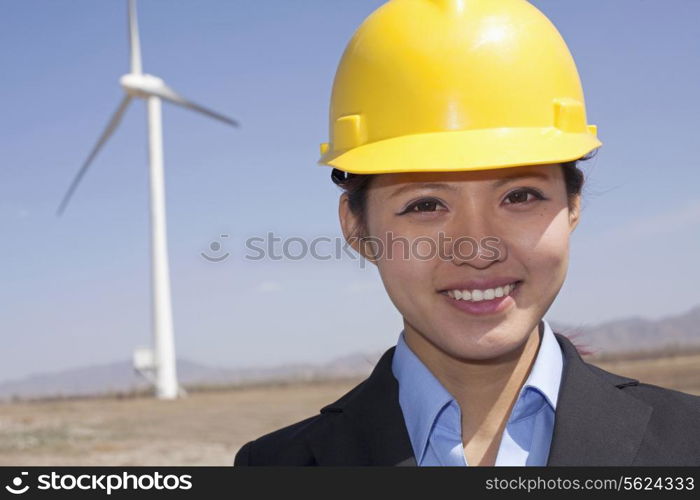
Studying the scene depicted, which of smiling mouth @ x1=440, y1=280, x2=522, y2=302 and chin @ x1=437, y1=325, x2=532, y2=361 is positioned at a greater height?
smiling mouth @ x1=440, y1=280, x2=522, y2=302

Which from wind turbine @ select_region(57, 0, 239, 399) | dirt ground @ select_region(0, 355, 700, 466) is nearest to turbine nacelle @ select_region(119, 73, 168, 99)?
wind turbine @ select_region(57, 0, 239, 399)

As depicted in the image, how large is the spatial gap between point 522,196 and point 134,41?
3854cm

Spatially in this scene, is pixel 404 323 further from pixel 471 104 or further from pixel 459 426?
pixel 471 104

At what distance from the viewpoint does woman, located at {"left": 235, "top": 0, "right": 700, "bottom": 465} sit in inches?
130

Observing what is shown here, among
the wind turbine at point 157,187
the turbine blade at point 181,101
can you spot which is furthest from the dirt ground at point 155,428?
the turbine blade at point 181,101

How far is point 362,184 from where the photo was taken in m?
3.95

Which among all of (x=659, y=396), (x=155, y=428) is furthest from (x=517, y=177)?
(x=155, y=428)

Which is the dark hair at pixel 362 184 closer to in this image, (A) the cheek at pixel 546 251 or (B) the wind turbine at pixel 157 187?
(A) the cheek at pixel 546 251

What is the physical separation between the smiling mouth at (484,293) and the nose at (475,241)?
0.11m

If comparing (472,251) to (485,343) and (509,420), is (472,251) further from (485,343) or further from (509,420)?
(509,420)

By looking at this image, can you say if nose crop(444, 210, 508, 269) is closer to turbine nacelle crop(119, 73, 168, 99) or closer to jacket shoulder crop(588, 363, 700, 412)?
jacket shoulder crop(588, 363, 700, 412)

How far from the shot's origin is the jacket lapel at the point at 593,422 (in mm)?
3270

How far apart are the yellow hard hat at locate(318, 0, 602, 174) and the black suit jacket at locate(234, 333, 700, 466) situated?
1.01 m

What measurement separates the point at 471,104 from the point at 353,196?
78 centimetres
